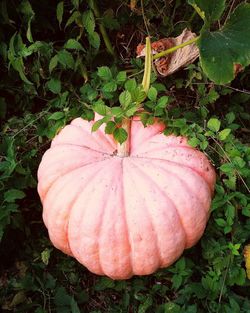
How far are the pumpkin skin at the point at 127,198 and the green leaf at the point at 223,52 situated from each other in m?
0.34

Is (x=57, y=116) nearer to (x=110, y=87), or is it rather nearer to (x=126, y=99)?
(x=110, y=87)

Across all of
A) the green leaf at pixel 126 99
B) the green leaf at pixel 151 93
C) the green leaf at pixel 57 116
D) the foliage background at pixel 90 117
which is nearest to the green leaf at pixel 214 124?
the foliage background at pixel 90 117

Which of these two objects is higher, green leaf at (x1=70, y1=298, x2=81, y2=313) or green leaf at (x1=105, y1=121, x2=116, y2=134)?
green leaf at (x1=105, y1=121, x2=116, y2=134)

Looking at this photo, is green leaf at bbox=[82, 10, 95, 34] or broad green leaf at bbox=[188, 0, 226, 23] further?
green leaf at bbox=[82, 10, 95, 34]

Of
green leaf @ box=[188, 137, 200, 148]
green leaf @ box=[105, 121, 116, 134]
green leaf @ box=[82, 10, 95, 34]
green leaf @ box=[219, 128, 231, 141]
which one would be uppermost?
green leaf @ box=[82, 10, 95, 34]

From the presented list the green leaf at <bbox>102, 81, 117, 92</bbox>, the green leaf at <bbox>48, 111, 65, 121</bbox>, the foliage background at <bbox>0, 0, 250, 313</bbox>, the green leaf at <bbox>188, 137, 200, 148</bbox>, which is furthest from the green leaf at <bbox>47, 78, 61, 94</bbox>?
the green leaf at <bbox>188, 137, 200, 148</bbox>

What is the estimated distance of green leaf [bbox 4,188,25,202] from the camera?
6.25 feet

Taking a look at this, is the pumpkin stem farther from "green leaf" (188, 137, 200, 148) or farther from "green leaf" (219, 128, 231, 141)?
"green leaf" (219, 128, 231, 141)

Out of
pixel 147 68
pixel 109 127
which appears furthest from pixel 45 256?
pixel 147 68

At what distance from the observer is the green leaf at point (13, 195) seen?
1.91 m

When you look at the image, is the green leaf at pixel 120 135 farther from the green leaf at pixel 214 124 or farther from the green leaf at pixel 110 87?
the green leaf at pixel 214 124

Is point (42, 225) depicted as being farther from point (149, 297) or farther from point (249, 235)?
point (249, 235)

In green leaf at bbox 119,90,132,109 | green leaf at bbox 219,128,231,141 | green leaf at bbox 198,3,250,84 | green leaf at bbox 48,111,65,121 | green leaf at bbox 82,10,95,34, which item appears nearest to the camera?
green leaf at bbox 198,3,250,84

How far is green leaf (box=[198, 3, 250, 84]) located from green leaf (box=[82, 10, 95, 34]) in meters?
0.60
